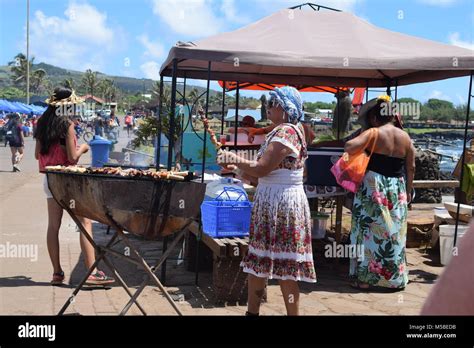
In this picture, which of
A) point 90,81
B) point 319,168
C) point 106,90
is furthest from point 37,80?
point 319,168

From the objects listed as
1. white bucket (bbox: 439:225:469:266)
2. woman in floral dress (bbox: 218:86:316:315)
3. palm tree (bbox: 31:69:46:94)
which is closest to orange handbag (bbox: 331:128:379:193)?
woman in floral dress (bbox: 218:86:316:315)

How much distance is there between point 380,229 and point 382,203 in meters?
0.29

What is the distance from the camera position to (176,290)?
6137mm

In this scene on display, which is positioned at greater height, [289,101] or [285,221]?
[289,101]

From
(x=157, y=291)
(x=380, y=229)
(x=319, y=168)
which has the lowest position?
(x=157, y=291)

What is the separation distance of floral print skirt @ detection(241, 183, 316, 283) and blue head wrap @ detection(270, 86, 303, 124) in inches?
21.5

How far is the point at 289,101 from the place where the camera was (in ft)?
14.6

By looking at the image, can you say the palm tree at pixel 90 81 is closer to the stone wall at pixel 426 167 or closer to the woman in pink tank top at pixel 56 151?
the stone wall at pixel 426 167

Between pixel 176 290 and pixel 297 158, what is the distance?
7.95ft

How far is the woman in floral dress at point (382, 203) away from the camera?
20.4 feet

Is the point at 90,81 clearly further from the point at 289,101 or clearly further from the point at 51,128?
the point at 289,101

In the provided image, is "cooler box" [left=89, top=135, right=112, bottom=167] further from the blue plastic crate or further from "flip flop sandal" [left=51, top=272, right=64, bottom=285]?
the blue plastic crate

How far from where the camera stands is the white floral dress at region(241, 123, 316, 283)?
443 centimetres
